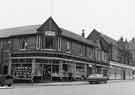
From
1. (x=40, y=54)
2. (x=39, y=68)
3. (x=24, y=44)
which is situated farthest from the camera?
(x=24, y=44)

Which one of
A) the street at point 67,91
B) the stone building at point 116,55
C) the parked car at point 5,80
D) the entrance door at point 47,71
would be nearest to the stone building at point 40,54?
the entrance door at point 47,71

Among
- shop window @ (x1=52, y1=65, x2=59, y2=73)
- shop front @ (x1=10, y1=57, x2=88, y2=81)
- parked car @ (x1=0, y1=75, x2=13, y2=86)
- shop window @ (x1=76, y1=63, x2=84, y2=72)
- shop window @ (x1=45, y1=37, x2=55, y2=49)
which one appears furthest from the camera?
shop window @ (x1=76, y1=63, x2=84, y2=72)

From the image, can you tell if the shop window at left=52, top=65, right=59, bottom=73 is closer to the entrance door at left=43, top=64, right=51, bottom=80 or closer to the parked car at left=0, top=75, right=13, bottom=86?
the entrance door at left=43, top=64, right=51, bottom=80

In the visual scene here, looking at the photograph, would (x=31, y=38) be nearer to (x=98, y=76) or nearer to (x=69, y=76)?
(x=69, y=76)

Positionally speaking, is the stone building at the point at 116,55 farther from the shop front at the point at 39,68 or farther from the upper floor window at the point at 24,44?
the upper floor window at the point at 24,44

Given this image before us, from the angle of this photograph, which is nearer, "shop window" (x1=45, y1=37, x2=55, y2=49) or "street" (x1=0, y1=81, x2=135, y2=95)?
"street" (x1=0, y1=81, x2=135, y2=95)

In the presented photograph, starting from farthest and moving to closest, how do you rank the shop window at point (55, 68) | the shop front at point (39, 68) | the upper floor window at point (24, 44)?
the upper floor window at point (24, 44) < the shop window at point (55, 68) < the shop front at point (39, 68)

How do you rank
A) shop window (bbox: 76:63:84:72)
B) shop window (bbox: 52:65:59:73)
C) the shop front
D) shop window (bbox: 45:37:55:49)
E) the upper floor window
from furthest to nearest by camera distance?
shop window (bbox: 76:63:84:72) → the upper floor window → shop window (bbox: 45:37:55:49) → shop window (bbox: 52:65:59:73) → the shop front

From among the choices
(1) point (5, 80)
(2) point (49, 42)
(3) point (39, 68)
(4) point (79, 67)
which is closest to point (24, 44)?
(2) point (49, 42)

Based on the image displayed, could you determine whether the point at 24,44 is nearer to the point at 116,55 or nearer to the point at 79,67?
the point at 79,67

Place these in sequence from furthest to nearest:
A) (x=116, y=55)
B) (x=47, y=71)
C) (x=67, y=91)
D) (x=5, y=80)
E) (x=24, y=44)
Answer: (x=116, y=55), (x=24, y=44), (x=47, y=71), (x=5, y=80), (x=67, y=91)

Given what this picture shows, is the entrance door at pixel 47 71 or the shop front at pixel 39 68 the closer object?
the shop front at pixel 39 68

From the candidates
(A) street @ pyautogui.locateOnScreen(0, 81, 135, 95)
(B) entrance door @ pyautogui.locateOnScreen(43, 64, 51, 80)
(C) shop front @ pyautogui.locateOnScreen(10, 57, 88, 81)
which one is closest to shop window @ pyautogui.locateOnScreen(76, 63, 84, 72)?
(C) shop front @ pyautogui.locateOnScreen(10, 57, 88, 81)

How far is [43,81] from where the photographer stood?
3184 centimetres
